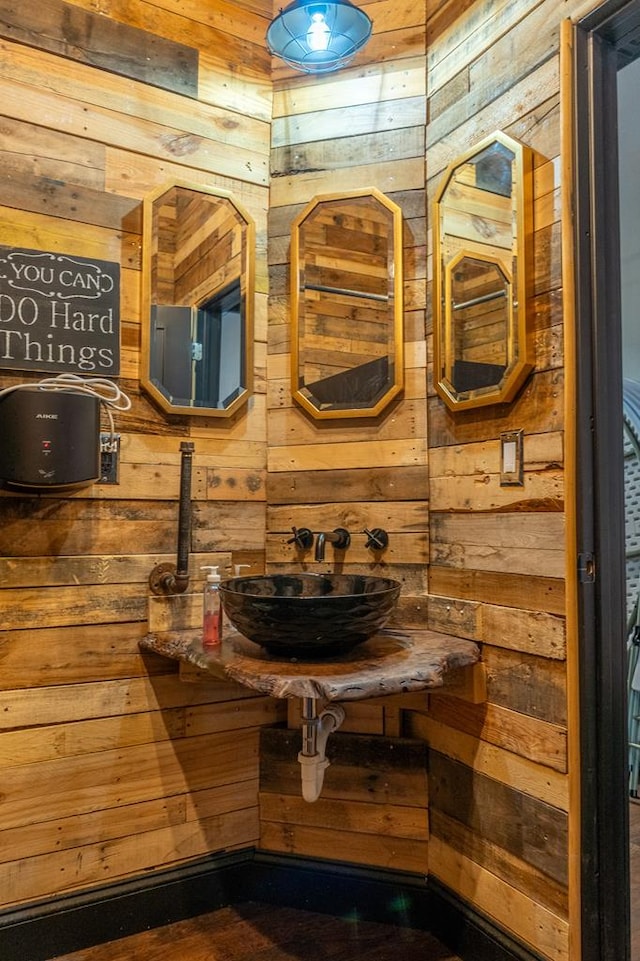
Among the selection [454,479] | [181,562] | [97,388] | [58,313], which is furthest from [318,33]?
[181,562]

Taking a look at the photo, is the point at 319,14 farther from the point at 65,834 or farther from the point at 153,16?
the point at 65,834

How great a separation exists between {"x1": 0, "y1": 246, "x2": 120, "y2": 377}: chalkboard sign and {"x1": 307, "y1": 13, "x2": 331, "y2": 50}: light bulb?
82 centimetres

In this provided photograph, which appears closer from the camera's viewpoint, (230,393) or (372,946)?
(372,946)

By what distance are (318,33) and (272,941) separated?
244 centimetres

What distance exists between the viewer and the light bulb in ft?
5.75

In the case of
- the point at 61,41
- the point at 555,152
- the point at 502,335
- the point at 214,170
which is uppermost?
the point at 61,41

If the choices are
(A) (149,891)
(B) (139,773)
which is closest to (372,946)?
(A) (149,891)

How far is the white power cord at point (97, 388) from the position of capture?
1689 mm

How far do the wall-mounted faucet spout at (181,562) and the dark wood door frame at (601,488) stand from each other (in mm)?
1029

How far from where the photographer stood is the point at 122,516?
1.80m

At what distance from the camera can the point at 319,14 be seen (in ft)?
5.72

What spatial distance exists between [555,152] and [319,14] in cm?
79

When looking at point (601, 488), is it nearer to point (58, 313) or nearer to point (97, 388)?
point (97, 388)

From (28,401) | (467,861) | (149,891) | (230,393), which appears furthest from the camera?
(230,393)
